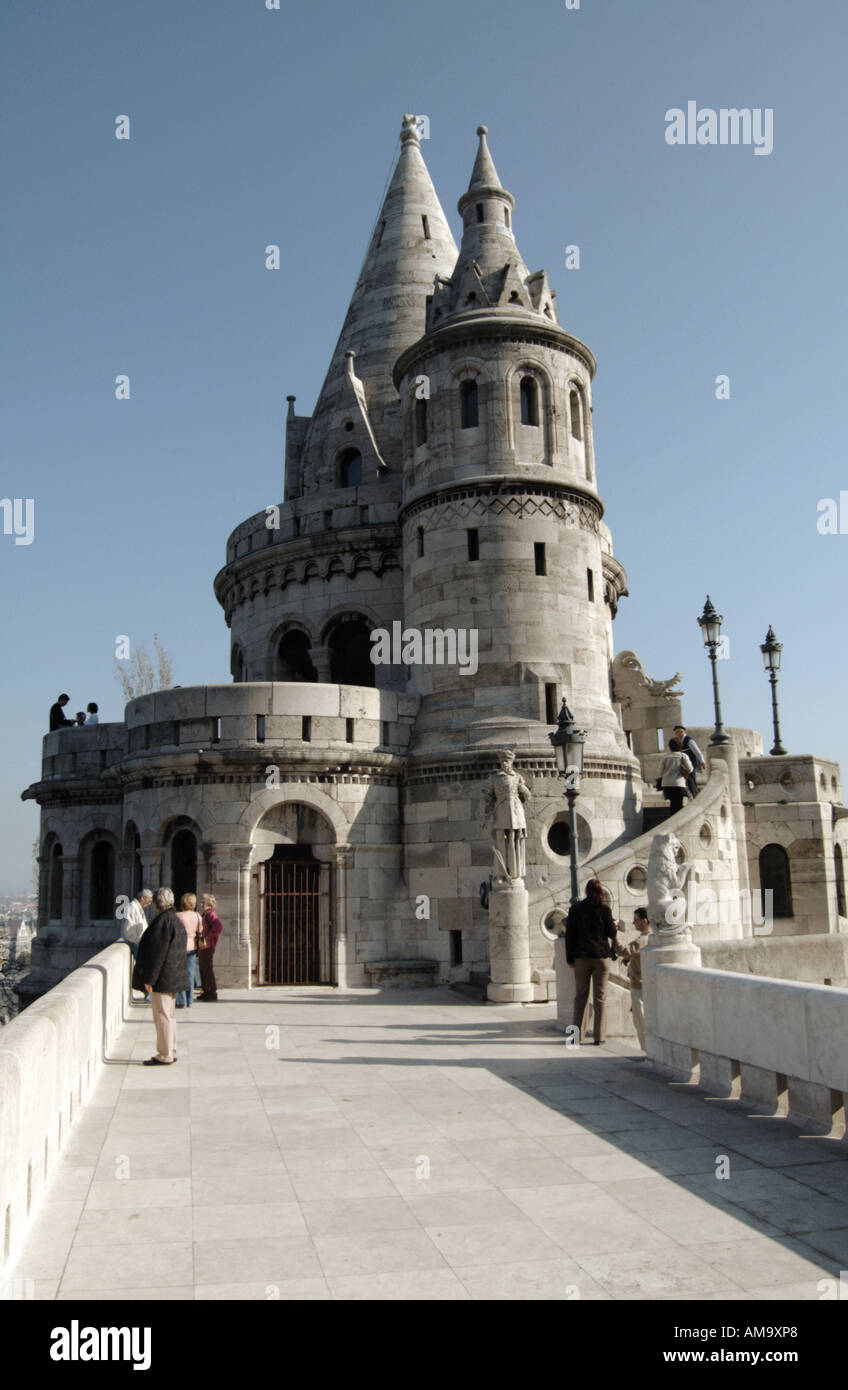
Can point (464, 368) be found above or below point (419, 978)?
above

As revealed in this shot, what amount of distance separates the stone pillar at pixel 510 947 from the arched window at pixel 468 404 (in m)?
9.82

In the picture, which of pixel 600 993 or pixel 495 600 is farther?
pixel 495 600

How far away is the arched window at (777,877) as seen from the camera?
74.4ft

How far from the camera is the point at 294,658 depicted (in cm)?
2600

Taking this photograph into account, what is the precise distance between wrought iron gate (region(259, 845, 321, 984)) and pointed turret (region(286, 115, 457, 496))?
34.2ft

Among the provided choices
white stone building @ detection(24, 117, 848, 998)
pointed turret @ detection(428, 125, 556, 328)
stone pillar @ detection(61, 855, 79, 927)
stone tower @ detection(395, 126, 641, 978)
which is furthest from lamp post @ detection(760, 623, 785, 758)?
stone pillar @ detection(61, 855, 79, 927)

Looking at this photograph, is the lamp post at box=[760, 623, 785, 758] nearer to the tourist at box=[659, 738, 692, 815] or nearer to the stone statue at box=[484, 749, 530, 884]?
the tourist at box=[659, 738, 692, 815]

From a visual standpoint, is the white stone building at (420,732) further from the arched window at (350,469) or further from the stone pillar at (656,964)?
the stone pillar at (656,964)

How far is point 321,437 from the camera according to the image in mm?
26828

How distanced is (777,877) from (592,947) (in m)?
12.2

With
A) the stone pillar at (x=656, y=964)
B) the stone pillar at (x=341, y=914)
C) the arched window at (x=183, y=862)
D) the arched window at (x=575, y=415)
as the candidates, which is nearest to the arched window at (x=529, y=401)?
the arched window at (x=575, y=415)
